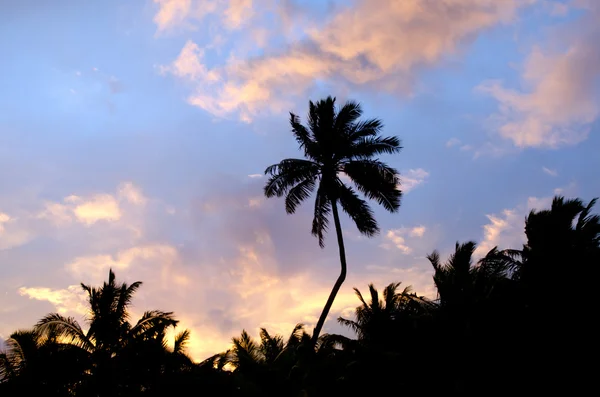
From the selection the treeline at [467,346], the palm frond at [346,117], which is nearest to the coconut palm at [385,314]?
the treeline at [467,346]

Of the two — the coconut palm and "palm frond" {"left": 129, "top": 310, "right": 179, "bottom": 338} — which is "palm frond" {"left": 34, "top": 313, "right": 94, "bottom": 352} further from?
the coconut palm

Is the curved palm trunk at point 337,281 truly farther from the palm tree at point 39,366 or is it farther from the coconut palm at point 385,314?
the palm tree at point 39,366

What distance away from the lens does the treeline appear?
16562 millimetres

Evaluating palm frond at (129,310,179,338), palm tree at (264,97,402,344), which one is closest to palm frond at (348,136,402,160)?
palm tree at (264,97,402,344)

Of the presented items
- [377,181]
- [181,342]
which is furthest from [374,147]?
[181,342]

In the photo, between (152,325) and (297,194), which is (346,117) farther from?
(152,325)

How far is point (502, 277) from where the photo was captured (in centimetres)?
1884

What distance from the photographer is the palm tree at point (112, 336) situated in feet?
81.7

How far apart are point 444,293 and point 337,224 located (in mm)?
9695

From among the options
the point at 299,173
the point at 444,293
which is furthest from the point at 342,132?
the point at 444,293

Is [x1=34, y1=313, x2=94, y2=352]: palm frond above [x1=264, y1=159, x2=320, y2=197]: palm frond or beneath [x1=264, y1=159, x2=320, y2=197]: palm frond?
beneath

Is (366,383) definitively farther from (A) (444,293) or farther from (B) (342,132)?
(B) (342,132)

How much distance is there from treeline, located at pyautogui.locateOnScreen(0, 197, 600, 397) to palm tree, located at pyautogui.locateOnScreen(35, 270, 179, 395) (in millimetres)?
996

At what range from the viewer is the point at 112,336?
1014 inches
